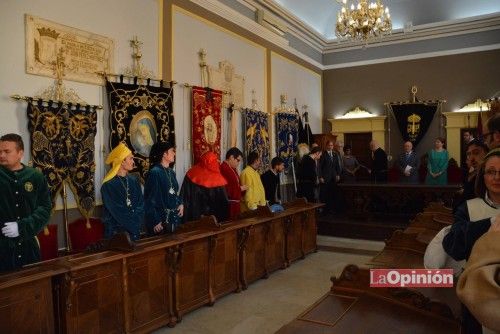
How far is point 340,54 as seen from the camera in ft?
36.6

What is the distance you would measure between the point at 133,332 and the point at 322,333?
213 cm

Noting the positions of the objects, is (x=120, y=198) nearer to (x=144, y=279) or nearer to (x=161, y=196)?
(x=161, y=196)

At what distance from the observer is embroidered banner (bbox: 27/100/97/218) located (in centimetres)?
408

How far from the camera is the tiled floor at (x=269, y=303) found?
145 inches

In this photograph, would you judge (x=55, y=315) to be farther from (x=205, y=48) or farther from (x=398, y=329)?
(x=205, y=48)

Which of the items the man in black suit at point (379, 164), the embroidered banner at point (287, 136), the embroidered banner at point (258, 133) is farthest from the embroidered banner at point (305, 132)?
the embroidered banner at point (258, 133)

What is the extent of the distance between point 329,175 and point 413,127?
9.79 feet

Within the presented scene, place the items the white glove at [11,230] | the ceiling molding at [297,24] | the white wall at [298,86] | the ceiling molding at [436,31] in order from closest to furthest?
1. the white glove at [11,230]
2. the ceiling molding at [297,24]
3. the white wall at [298,86]
4. the ceiling molding at [436,31]

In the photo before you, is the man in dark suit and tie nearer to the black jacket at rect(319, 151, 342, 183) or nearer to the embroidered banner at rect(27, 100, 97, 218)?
the black jacket at rect(319, 151, 342, 183)

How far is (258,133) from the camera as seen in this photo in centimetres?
780

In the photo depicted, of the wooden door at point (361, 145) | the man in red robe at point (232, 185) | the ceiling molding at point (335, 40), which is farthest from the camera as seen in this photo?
the wooden door at point (361, 145)

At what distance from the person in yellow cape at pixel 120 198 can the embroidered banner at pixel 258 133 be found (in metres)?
3.66

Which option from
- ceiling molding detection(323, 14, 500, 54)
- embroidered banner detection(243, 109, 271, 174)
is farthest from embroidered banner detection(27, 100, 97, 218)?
ceiling molding detection(323, 14, 500, 54)

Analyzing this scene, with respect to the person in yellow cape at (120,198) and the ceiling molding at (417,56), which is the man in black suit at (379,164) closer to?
the ceiling molding at (417,56)
